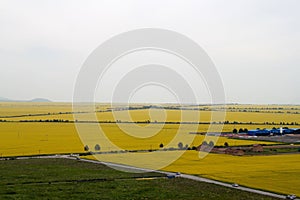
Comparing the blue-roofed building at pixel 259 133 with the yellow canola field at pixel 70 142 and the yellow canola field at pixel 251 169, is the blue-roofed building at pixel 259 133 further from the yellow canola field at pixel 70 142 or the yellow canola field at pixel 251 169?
the yellow canola field at pixel 251 169

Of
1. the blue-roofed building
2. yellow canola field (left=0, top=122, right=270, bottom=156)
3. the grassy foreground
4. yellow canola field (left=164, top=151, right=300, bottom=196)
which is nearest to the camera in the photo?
the grassy foreground

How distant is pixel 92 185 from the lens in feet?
75.7

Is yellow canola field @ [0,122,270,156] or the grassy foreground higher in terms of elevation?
yellow canola field @ [0,122,270,156]

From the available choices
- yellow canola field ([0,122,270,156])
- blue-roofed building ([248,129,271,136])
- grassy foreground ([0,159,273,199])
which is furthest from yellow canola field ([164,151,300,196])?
blue-roofed building ([248,129,271,136])

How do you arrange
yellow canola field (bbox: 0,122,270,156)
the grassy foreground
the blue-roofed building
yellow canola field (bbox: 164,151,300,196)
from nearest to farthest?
the grassy foreground
yellow canola field (bbox: 164,151,300,196)
yellow canola field (bbox: 0,122,270,156)
the blue-roofed building

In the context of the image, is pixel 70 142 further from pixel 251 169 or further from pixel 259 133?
pixel 259 133

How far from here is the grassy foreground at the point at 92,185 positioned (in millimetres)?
20328

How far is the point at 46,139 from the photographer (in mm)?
48469

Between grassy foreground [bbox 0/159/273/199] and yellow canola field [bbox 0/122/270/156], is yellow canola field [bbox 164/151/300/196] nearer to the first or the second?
grassy foreground [bbox 0/159/273/199]

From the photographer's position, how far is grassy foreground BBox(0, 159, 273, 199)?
20328mm

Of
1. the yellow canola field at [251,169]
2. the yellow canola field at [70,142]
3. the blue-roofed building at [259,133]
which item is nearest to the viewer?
the yellow canola field at [251,169]

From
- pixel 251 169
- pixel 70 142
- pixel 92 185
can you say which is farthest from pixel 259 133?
pixel 92 185

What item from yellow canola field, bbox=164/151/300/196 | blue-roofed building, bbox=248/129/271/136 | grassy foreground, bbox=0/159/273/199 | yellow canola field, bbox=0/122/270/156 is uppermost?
blue-roofed building, bbox=248/129/271/136

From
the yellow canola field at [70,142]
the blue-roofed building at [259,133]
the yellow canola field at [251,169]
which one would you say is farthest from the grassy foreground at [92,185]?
the blue-roofed building at [259,133]
